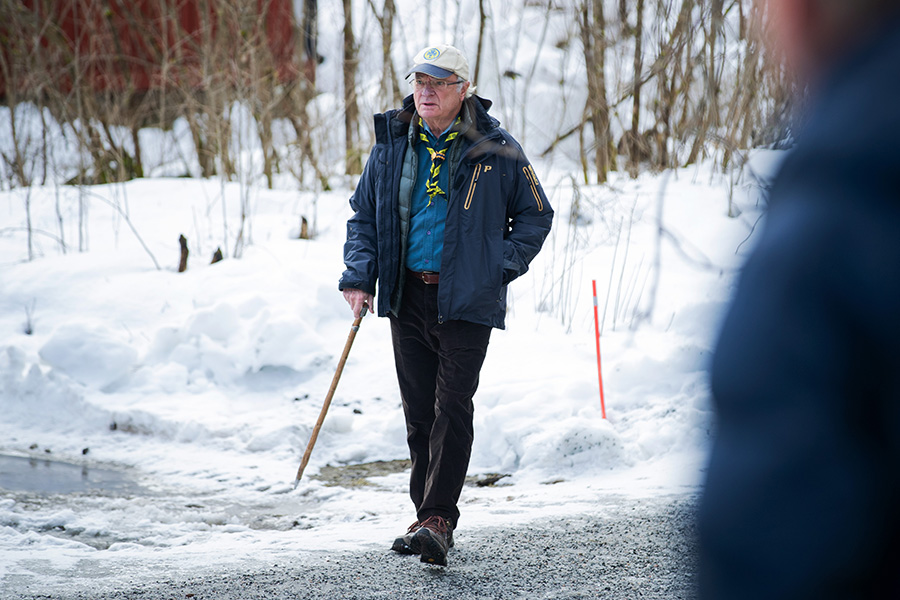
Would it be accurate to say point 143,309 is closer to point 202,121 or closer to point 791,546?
point 202,121

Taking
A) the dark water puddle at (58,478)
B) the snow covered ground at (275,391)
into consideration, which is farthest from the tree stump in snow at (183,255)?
the dark water puddle at (58,478)

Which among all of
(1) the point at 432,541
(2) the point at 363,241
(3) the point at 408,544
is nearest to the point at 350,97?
(2) the point at 363,241

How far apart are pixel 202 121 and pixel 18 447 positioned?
7283mm

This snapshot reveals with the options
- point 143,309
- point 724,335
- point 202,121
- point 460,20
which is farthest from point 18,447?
point 460,20

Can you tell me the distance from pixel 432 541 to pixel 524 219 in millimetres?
1502

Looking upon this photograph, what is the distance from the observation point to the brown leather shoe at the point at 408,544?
380 cm

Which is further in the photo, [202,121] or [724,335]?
[202,121]

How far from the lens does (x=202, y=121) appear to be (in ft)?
40.2

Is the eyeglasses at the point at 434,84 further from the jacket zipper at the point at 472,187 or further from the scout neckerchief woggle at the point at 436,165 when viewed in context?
the jacket zipper at the point at 472,187

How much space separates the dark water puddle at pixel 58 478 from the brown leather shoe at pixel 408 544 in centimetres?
208

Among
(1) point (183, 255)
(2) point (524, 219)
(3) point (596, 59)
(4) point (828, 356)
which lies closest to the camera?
(4) point (828, 356)

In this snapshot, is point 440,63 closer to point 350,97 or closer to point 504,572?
point 504,572

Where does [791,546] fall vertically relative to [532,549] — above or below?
above

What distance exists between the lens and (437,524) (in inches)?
150
